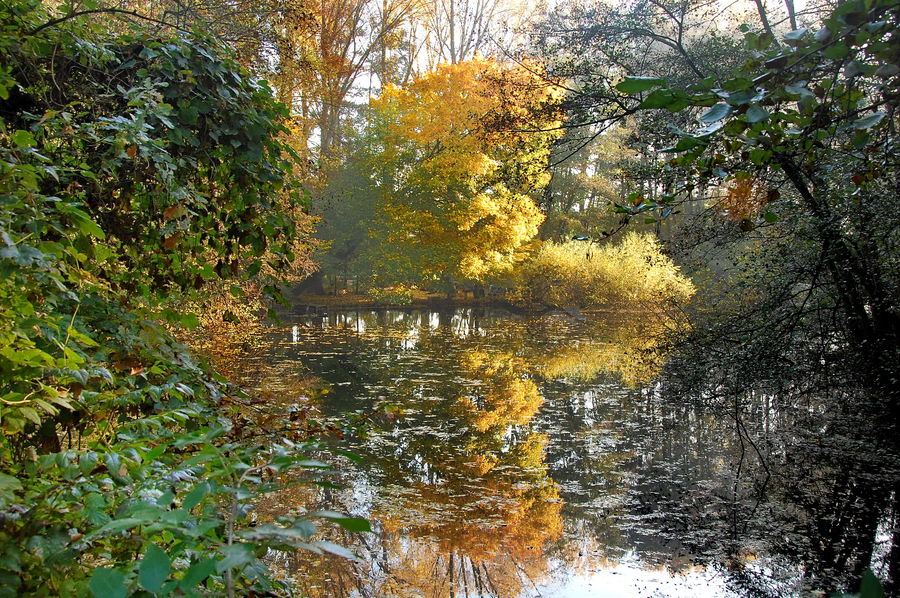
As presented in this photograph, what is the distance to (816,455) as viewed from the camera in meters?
6.62

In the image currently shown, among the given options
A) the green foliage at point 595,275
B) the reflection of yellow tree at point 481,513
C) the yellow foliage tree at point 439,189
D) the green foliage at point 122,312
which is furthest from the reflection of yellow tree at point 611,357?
the green foliage at point 122,312

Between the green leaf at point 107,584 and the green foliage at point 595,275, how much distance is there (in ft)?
72.8

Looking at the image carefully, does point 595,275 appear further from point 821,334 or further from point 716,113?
point 716,113

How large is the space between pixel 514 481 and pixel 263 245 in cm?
384

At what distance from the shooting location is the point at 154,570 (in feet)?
2.79

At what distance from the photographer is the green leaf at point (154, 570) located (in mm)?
827

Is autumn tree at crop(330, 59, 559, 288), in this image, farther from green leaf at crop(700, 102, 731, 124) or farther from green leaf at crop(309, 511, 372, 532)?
green leaf at crop(309, 511, 372, 532)

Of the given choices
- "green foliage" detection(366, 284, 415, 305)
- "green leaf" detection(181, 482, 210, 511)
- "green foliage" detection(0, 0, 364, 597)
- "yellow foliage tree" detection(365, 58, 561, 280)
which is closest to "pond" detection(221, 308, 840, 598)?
"green foliage" detection(0, 0, 364, 597)

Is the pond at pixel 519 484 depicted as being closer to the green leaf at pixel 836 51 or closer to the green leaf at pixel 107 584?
the green leaf at pixel 107 584

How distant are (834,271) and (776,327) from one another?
890 millimetres

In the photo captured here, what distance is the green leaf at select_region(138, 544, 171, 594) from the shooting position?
0.83m

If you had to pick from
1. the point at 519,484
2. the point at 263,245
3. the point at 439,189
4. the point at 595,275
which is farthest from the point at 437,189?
the point at 263,245

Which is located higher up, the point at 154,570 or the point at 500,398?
the point at 154,570

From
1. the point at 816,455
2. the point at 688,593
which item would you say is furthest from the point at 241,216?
the point at 816,455
